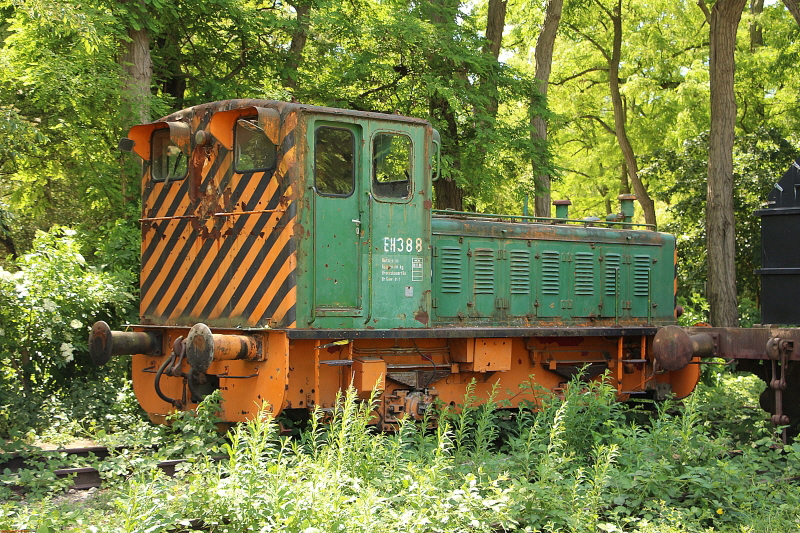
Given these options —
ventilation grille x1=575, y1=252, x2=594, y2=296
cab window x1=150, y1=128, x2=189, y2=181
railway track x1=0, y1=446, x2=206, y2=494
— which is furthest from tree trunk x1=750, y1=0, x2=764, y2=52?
railway track x1=0, y1=446, x2=206, y2=494

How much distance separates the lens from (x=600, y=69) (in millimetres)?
27016

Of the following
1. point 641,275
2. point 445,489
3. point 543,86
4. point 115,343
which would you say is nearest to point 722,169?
point 543,86

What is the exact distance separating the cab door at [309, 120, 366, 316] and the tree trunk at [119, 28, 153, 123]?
13.6ft

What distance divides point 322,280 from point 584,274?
397 centimetres

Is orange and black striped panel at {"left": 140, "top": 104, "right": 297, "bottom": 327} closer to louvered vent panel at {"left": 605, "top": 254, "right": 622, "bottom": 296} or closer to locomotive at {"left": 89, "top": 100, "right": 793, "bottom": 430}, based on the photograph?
locomotive at {"left": 89, "top": 100, "right": 793, "bottom": 430}

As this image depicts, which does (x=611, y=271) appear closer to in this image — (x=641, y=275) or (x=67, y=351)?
(x=641, y=275)

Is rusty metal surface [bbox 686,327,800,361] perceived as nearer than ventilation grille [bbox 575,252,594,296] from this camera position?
Yes

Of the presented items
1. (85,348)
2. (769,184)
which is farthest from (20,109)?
(769,184)

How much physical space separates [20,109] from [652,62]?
19492 millimetres

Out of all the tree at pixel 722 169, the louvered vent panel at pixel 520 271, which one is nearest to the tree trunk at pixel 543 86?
the tree at pixel 722 169

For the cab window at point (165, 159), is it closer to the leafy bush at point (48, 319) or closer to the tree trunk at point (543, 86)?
the leafy bush at point (48, 319)

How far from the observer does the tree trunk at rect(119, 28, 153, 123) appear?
1075 centimetres

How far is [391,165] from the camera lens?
8.08 m

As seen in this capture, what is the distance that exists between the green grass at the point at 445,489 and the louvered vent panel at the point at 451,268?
6.54 feet
